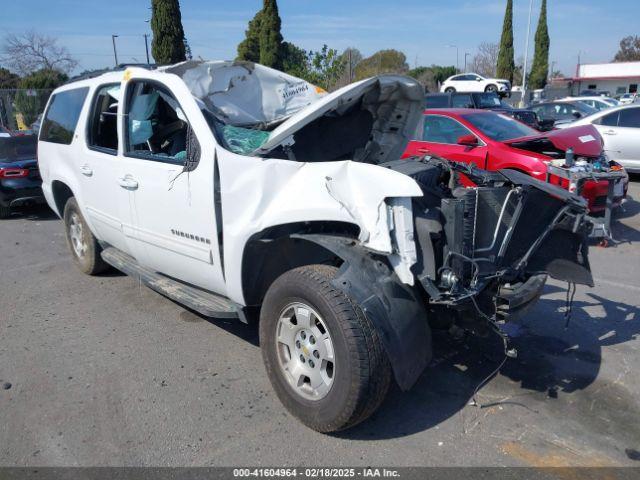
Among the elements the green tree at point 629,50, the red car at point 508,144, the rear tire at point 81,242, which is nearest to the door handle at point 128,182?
the rear tire at point 81,242

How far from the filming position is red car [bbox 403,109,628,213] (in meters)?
7.63

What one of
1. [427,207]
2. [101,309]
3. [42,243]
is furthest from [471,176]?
[42,243]

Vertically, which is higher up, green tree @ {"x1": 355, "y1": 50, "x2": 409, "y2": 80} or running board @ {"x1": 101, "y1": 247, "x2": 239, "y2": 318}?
green tree @ {"x1": 355, "y1": 50, "x2": 409, "y2": 80}

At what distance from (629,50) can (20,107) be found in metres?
88.9

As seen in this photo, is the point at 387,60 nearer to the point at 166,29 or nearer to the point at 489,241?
the point at 166,29

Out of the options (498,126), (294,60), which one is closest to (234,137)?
(498,126)

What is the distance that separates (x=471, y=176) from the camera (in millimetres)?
3699

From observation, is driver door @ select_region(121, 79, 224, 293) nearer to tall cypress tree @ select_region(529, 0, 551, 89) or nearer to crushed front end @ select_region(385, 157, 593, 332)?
crushed front end @ select_region(385, 157, 593, 332)

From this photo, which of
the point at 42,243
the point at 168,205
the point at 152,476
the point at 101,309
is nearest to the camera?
the point at 152,476

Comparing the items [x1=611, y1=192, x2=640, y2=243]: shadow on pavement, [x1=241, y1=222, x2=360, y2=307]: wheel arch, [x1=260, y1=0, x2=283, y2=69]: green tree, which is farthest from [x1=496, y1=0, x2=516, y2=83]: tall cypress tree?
[x1=241, y1=222, x2=360, y2=307]: wheel arch

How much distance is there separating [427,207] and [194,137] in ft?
5.56

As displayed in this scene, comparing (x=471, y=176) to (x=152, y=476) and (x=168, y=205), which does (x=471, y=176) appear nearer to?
(x=168, y=205)

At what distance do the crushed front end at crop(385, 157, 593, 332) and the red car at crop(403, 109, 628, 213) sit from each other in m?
3.29

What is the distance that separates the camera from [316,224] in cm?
342
